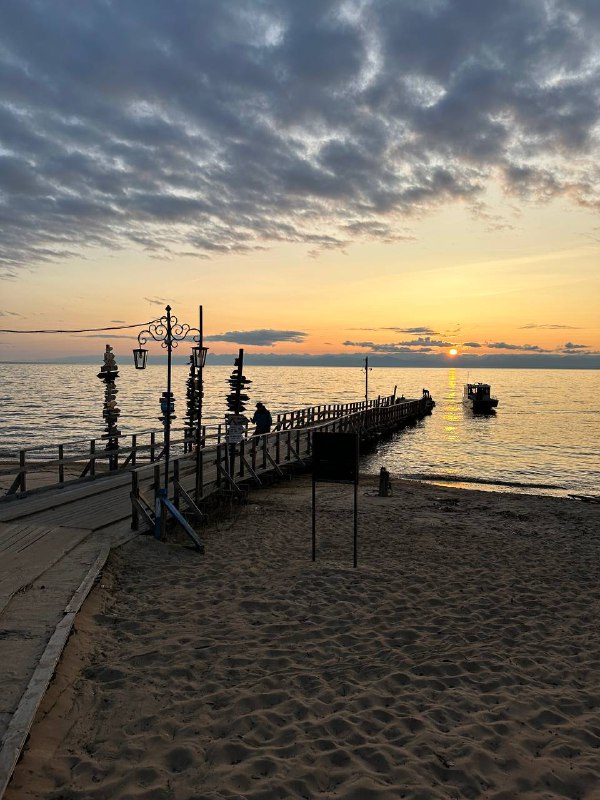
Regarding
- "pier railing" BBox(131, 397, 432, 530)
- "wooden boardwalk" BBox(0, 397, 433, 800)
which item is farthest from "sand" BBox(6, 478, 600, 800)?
"pier railing" BBox(131, 397, 432, 530)

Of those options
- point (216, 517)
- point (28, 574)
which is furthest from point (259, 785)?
point (216, 517)

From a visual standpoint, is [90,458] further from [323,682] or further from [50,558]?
[323,682]

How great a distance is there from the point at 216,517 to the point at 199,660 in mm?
7535

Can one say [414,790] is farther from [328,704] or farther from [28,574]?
[28,574]

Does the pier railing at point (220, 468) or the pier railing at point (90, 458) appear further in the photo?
the pier railing at point (90, 458)

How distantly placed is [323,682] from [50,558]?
4736 mm

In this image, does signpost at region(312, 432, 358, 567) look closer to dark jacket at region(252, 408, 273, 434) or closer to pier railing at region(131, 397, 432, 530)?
pier railing at region(131, 397, 432, 530)

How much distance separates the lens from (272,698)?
17.5ft

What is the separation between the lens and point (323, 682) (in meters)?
5.68

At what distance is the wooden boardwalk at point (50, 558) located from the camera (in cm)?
476

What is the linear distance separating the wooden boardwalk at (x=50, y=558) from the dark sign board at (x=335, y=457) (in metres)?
3.04

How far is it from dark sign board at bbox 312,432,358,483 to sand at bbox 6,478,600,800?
5.13 feet

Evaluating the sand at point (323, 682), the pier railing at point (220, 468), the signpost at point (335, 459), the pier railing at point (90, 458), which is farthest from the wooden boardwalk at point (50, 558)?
the signpost at point (335, 459)

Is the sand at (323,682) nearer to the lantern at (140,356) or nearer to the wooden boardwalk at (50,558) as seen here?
the wooden boardwalk at (50,558)
